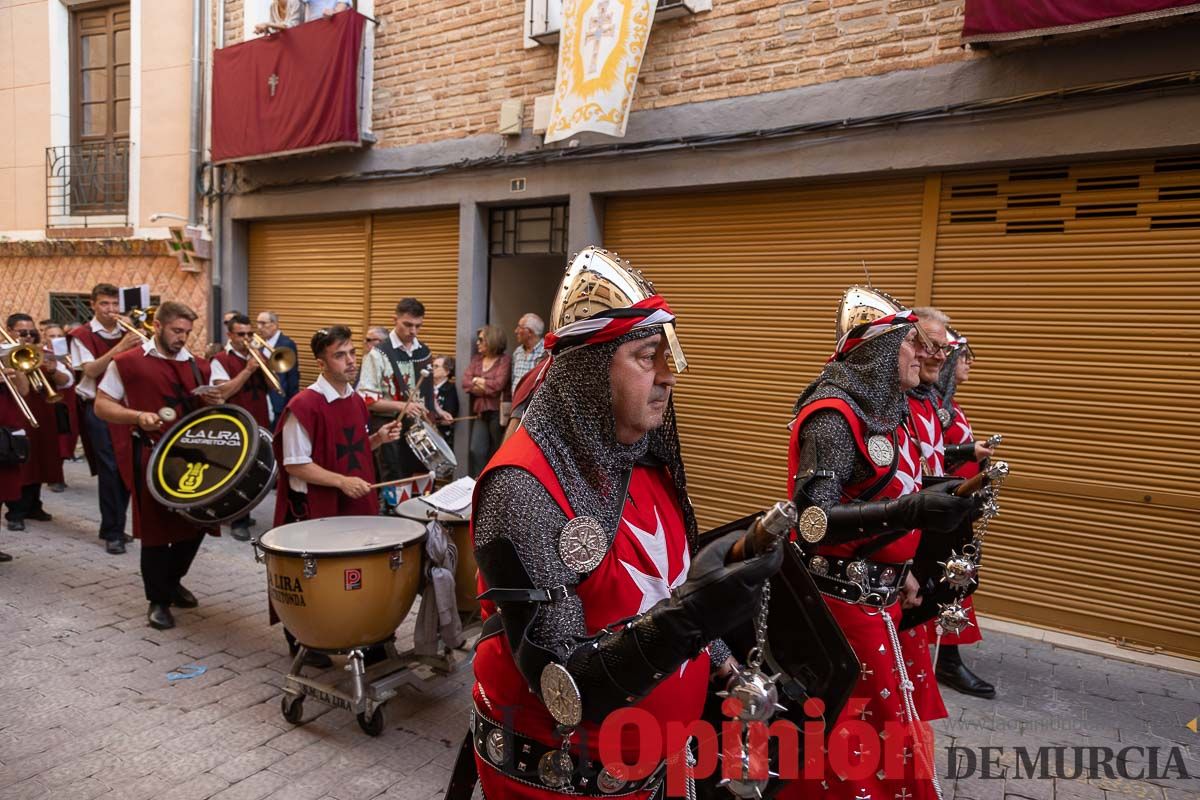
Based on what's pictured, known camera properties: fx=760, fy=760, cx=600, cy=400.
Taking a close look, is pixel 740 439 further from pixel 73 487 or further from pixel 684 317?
pixel 73 487

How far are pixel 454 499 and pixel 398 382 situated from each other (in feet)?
10.00

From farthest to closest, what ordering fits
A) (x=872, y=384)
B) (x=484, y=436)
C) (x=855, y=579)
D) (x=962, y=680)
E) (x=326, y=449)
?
1. (x=484, y=436)
2. (x=962, y=680)
3. (x=326, y=449)
4. (x=872, y=384)
5. (x=855, y=579)

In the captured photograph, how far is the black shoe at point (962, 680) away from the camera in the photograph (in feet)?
15.5

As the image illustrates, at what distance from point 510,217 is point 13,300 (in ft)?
33.6

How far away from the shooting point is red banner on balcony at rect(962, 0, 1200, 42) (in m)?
4.86

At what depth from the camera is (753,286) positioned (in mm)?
7168

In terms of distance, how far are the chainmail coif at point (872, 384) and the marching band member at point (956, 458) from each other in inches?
58.2

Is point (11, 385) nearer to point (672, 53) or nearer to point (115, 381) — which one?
point (115, 381)

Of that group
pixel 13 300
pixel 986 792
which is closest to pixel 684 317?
pixel 986 792

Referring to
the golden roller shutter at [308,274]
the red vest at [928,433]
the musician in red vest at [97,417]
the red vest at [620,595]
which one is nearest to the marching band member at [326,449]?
the musician in red vest at [97,417]

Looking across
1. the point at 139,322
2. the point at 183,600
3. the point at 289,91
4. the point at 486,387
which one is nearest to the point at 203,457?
the point at 183,600

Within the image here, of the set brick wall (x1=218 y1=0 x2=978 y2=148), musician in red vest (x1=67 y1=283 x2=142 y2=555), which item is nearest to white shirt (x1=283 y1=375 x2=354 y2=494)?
musician in red vest (x1=67 y1=283 x2=142 y2=555)

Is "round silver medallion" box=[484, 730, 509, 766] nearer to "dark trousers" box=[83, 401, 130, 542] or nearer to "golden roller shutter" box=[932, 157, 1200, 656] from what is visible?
"golden roller shutter" box=[932, 157, 1200, 656]

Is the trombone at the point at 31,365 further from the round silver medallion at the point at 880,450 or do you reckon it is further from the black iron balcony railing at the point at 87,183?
the round silver medallion at the point at 880,450
